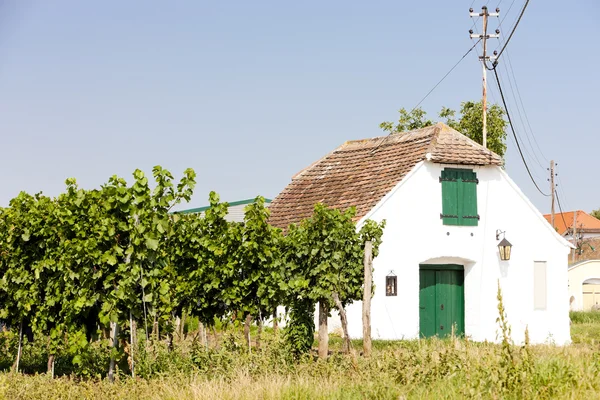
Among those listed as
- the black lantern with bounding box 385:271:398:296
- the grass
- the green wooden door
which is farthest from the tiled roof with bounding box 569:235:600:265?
the grass

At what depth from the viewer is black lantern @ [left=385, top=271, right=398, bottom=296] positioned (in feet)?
70.5

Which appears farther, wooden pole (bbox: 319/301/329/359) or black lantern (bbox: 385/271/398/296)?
black lantern (bbox: 385/271/398/296)

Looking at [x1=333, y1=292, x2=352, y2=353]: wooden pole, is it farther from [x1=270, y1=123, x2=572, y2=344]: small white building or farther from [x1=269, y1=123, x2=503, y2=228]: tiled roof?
[x1=269, y1=123, x2=503, y2=228]: tiled roof

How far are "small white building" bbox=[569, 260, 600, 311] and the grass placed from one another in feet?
112

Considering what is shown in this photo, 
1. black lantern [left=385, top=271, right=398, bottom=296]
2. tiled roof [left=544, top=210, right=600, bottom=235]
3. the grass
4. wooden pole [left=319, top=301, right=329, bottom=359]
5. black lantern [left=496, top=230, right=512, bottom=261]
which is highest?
tiled roof [left=544, top=210, right=600, bottom=235]

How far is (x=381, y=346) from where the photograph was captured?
19281 millimetres

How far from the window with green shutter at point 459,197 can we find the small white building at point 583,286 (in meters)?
24.3

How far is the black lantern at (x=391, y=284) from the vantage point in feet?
70.5

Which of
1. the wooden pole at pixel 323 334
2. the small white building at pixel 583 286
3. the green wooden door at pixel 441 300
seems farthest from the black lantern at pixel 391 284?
the small white building at pixel 583 286

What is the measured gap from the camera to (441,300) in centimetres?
2269

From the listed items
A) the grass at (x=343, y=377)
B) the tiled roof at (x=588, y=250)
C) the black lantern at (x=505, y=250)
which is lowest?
the grass at (x=343, y=377)

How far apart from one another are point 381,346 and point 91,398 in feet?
31.2

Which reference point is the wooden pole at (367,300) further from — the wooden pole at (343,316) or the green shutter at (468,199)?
the green shutter at (468,199)

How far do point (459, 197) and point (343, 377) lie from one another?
1222cm
